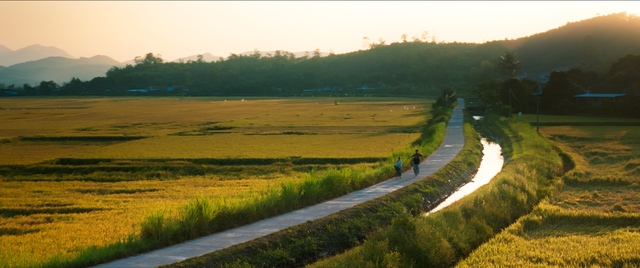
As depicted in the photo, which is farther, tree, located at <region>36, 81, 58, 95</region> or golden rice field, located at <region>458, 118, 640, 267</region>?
tree, located at <region>36, 81, 58, 95</region>

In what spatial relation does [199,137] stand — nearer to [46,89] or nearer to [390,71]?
[46,89]

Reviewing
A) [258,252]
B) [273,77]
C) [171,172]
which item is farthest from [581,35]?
[258,252]

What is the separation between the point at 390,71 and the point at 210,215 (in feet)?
460

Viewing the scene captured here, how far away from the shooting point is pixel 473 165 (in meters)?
29.2

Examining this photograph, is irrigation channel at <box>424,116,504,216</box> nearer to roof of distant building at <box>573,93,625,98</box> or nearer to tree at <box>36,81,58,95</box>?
roof of distant building at <box>573,93,625,98</box>

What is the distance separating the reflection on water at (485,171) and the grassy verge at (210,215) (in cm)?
314

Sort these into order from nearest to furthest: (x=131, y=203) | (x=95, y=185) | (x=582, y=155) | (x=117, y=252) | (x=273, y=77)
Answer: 1. (x=117, y=252)
2. (x=131, y=203)
3. (x=95, y=185)
4. (x=582, y=155)
5. (x=273, y=77)

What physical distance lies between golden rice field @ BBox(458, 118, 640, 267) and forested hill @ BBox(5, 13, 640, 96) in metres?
98.1

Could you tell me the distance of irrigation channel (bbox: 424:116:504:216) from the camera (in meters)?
22.2

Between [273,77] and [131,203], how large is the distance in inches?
5252

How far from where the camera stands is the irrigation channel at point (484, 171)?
22.2m

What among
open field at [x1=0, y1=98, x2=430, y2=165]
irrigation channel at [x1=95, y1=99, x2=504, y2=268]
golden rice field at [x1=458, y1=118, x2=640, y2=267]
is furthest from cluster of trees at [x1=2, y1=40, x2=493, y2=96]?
golden rice field at [x1=458, y1=118, x2=640, y2=267]

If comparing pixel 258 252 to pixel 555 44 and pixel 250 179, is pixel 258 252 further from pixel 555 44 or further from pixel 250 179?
pixel 555 44

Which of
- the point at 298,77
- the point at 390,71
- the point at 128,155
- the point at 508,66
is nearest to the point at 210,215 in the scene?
the point at 128,155
